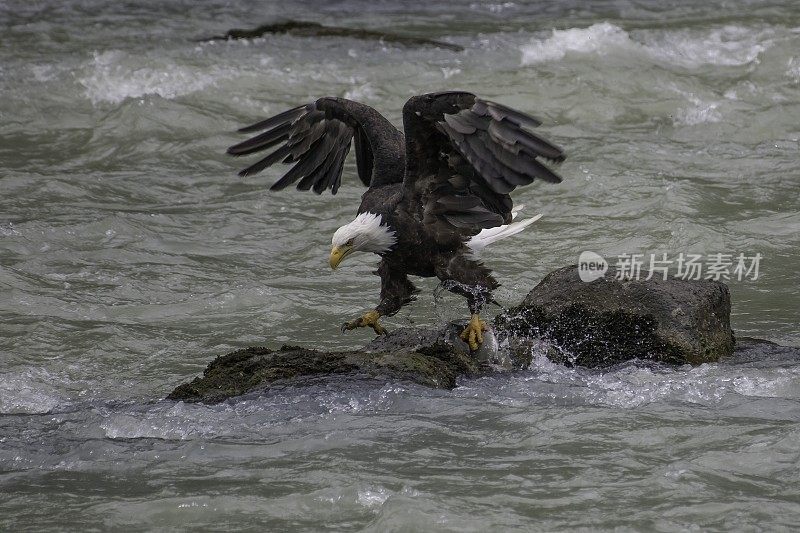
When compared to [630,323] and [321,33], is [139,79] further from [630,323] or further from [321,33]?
[630,323]

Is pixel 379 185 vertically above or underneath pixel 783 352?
above

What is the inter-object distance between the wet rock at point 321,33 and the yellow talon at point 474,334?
7.45 meters

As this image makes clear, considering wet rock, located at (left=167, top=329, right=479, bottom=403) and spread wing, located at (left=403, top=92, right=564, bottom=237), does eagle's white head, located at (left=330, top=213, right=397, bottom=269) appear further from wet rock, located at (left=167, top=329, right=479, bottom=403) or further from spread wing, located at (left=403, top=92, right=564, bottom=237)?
wet rock, located at (left=167, top=329, right=479, bottom=403)

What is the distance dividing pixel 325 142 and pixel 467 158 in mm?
1513

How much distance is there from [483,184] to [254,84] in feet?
20.4

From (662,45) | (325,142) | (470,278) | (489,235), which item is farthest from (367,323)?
(662,45)

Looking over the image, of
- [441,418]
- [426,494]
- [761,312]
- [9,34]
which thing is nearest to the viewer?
[426,494]

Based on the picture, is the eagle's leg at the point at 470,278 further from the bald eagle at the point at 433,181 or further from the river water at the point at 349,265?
the river water at the point at 349,265

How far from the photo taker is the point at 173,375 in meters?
6.06

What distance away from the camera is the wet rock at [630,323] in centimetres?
547

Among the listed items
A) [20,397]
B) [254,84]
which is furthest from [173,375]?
[254,84]

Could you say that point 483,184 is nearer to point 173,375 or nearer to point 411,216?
point 411,216

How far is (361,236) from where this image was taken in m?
5.73

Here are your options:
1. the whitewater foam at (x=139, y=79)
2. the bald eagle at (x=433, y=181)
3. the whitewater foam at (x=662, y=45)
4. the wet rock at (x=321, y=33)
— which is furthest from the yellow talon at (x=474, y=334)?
the wet rock at (x=321, y=33)
